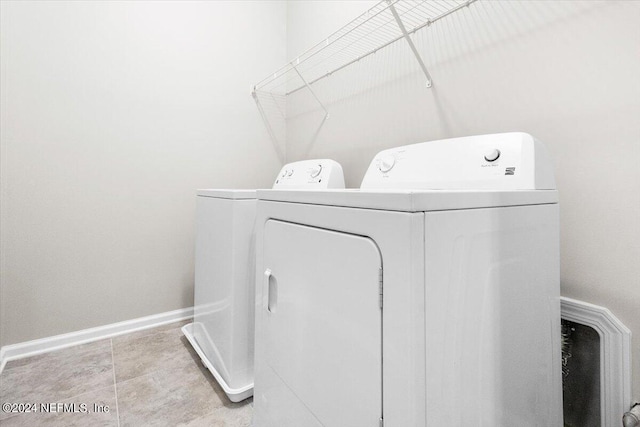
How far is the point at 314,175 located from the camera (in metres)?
1.88

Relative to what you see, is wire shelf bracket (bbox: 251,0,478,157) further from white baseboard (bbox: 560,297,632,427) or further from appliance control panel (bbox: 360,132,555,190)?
white baseboard (bbox: 560,297,632,427)

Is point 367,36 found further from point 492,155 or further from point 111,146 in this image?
point 111,146

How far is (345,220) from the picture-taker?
688mm

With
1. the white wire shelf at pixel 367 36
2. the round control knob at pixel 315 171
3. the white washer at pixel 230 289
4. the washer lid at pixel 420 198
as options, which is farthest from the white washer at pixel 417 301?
the round control knob at pixel 315 171

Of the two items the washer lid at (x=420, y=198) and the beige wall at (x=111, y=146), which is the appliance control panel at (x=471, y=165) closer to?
the washer lid at (x=420, y=198)

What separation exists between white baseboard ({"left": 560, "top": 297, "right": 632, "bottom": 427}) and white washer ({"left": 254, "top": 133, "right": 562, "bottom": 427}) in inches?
6.5

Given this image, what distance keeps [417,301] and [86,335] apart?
2.15 metres

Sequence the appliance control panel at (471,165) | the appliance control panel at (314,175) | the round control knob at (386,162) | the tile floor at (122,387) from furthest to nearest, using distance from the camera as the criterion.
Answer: the appliance control panel at (314,175), the round control knob at (386,162), the tile floor at (122,387), the appliance control panel at (471,165)

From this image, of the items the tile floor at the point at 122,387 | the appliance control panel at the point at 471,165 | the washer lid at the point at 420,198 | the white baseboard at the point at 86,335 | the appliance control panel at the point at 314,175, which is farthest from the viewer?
the appliance control panel at the point at 314,175

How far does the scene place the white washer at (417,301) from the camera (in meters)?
0.56

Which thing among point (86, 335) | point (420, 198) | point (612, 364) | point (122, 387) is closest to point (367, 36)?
point (420, 198)

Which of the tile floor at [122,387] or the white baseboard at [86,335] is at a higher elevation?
the white baseboard at [86,335]

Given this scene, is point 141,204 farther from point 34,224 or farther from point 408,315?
point 408,315

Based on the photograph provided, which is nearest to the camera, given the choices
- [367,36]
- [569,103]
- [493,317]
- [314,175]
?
[493,317]
